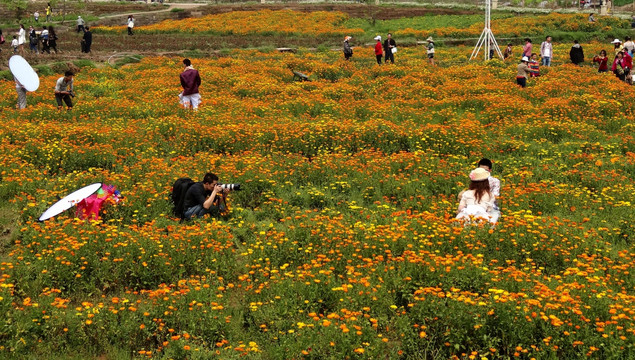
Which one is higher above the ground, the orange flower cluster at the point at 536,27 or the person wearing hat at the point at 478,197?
the orange flower cluster at the point at 536,27

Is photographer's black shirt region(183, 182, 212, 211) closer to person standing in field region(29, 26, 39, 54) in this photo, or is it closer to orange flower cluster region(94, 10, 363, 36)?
person standing in field region(29, 26, 39, 54)

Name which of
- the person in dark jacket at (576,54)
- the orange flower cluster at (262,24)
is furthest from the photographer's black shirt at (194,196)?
the orange flower cluster at (262,24)

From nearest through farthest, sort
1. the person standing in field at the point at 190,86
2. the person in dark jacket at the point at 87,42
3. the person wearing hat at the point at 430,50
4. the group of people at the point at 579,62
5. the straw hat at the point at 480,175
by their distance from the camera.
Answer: the straw hat at the point at 480,175, the person standing in field at the point at 190,86, the group of people at the point at 579,62, the person wearing hat at the point at 430,50, the person in dark jacket at the point at 87,42

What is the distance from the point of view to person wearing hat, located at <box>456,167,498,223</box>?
904 cm

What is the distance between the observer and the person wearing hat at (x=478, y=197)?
29.7 feet

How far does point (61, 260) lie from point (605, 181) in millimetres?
8695

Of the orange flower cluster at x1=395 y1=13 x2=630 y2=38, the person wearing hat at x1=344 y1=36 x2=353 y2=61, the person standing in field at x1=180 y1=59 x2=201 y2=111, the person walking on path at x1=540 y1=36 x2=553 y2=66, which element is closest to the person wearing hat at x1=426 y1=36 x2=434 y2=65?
the person wearing hat at x1=344 y1=36 x2=353 y2=61

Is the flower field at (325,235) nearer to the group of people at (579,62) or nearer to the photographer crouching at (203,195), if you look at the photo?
the photographer crouching at (203,195)

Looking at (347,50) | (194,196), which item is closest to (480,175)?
(194,196)

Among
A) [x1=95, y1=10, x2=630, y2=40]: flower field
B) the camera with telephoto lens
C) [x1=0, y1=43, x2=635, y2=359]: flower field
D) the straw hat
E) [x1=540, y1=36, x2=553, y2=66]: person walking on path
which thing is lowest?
[x1=0, y1=43, x2=635, y2=359]: flower field

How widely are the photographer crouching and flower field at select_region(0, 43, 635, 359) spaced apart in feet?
0.99

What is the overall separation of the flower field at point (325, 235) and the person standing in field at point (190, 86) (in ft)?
1.23

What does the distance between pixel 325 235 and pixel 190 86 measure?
8.55 metres

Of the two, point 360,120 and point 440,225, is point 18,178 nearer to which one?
point 440,225
